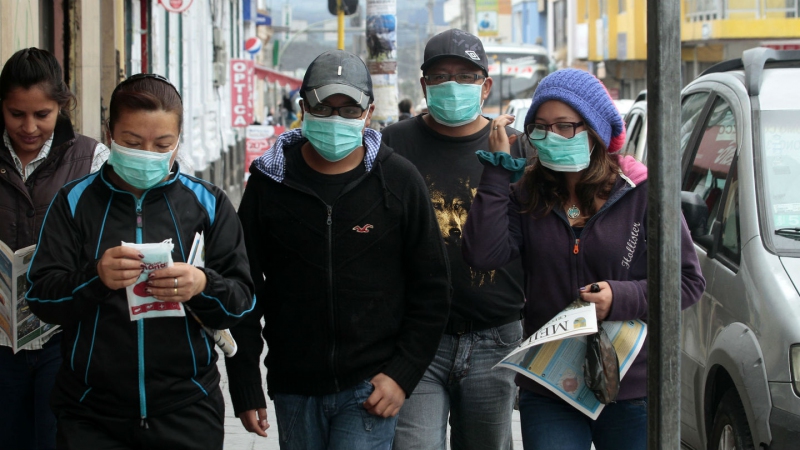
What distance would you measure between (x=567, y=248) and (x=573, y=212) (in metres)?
0.15

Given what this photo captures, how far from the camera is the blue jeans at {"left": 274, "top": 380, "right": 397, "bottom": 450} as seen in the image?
3.42 meters

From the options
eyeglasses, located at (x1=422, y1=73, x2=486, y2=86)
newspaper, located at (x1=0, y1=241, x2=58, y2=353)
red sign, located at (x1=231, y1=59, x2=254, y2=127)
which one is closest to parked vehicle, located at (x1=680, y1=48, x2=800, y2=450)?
eyeglasses, located at (x1=422, y1=73, x2=486, y2=86)

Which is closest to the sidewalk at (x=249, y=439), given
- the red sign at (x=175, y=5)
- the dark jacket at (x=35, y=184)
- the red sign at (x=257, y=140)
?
the dark jacket at (x=35, y=184)

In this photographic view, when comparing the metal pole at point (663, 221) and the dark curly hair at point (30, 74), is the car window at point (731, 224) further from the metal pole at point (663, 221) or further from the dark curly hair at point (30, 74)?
the dark curly hair at point (30, 74)

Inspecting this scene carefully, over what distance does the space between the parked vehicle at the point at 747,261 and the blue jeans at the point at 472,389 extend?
100 centimetres

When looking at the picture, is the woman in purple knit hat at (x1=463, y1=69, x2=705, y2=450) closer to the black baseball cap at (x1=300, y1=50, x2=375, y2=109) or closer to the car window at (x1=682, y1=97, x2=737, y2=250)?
the black baseball cap at (x1=300, y1=50, x2=375, y2=109)

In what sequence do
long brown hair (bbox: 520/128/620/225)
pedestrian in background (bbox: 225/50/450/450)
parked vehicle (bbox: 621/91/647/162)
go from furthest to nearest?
parked vehicle (bbox: 621/91/647/162)
long brown hair (bbox: 520/128/620/225)
pedestrian in background (bbox: 225/50/450/450)

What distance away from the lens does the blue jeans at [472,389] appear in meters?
3.94

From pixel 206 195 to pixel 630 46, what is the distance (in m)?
40.1

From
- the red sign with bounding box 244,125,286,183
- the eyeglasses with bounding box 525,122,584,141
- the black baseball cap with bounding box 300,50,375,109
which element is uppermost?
the red sign with bounding box 244,125,286,183

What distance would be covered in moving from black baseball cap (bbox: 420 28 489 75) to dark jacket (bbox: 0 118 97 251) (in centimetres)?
139

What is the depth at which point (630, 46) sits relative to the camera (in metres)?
41.7

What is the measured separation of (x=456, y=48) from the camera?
13.8 ft

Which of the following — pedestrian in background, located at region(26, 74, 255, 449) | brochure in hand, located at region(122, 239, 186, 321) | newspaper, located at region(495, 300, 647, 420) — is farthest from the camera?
newspaper, located at region(495, 300, 647, 420)
